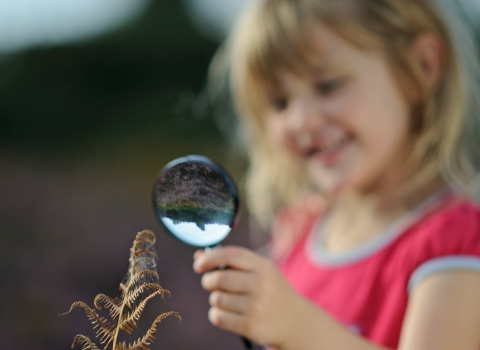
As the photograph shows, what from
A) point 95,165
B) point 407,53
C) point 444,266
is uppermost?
point 95,165

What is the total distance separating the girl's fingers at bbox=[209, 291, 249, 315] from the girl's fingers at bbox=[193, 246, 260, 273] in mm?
35

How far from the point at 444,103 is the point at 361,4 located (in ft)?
0.99

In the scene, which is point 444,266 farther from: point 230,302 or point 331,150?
point 230,302

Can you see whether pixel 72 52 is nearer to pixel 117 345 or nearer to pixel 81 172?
pixel 81 172

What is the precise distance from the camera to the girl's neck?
1.25 metres

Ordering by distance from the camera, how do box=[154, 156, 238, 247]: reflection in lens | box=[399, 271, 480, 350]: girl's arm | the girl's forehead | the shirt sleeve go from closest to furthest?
box=[154, 156, 238, 247]: reflection in lens
box=[399, 271, 480, 350]: girl's arm
the shirt sleeve
the girl's forehead

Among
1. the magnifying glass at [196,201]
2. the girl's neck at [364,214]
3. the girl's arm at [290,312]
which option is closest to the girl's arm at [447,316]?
the girl's arm at [290,312]

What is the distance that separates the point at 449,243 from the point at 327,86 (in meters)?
0.40

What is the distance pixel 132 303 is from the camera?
542 millimetres

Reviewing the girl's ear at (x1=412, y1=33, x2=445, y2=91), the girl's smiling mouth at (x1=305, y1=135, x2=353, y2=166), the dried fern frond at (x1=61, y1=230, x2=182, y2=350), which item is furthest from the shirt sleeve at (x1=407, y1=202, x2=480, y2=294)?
the dried fern frond at (x1=61, y1=230, x2=182, y2=350)

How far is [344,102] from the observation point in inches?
46.9

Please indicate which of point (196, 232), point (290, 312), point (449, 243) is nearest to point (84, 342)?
point (196, 232)

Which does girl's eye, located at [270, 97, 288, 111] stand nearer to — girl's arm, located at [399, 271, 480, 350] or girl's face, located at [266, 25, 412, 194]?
girl's face, located at [266, 25, 412, 194]

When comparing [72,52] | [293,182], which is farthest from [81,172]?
[72,52]
